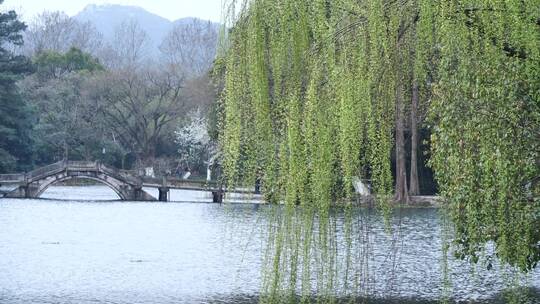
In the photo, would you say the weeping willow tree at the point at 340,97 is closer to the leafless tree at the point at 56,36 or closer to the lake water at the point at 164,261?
the lake water at the point at 164,261

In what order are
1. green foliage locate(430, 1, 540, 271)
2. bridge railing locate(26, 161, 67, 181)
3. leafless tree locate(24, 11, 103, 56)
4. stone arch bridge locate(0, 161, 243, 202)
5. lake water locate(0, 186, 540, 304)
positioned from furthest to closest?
leafless tree locate(24, 11, 103, 56), stone arch bridge locate(0, 161, 243, 202), bridge railing locate(26, 161, 67, 181), lake water locate(0, 186, 540, 304), green foliage locate(430, 1, 540, 271)

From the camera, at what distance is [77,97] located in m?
59.2

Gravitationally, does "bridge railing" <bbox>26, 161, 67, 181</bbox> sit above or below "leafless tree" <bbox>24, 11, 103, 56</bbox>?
below

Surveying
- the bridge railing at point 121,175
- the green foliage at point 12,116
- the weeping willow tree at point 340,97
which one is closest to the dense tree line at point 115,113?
the green foliage at point 12,116

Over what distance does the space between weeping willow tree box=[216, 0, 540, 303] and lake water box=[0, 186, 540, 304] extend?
0.53m

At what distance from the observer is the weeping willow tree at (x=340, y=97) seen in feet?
19.8

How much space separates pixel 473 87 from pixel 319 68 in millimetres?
1296

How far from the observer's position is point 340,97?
242 inches

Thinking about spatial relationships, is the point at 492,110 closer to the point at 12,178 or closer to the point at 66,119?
the point at 12,178

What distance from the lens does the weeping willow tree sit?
238 inches

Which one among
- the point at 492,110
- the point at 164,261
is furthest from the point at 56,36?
the point at 492,110

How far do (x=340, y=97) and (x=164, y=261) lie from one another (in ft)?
61.3

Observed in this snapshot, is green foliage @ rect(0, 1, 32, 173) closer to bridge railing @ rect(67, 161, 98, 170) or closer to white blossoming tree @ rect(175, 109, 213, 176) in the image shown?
bridge railing @ rect(67, 161, 98, 170)

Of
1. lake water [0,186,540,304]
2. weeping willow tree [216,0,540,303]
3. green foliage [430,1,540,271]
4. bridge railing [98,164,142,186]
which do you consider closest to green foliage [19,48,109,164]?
bridge railing [98,164,142,186]
